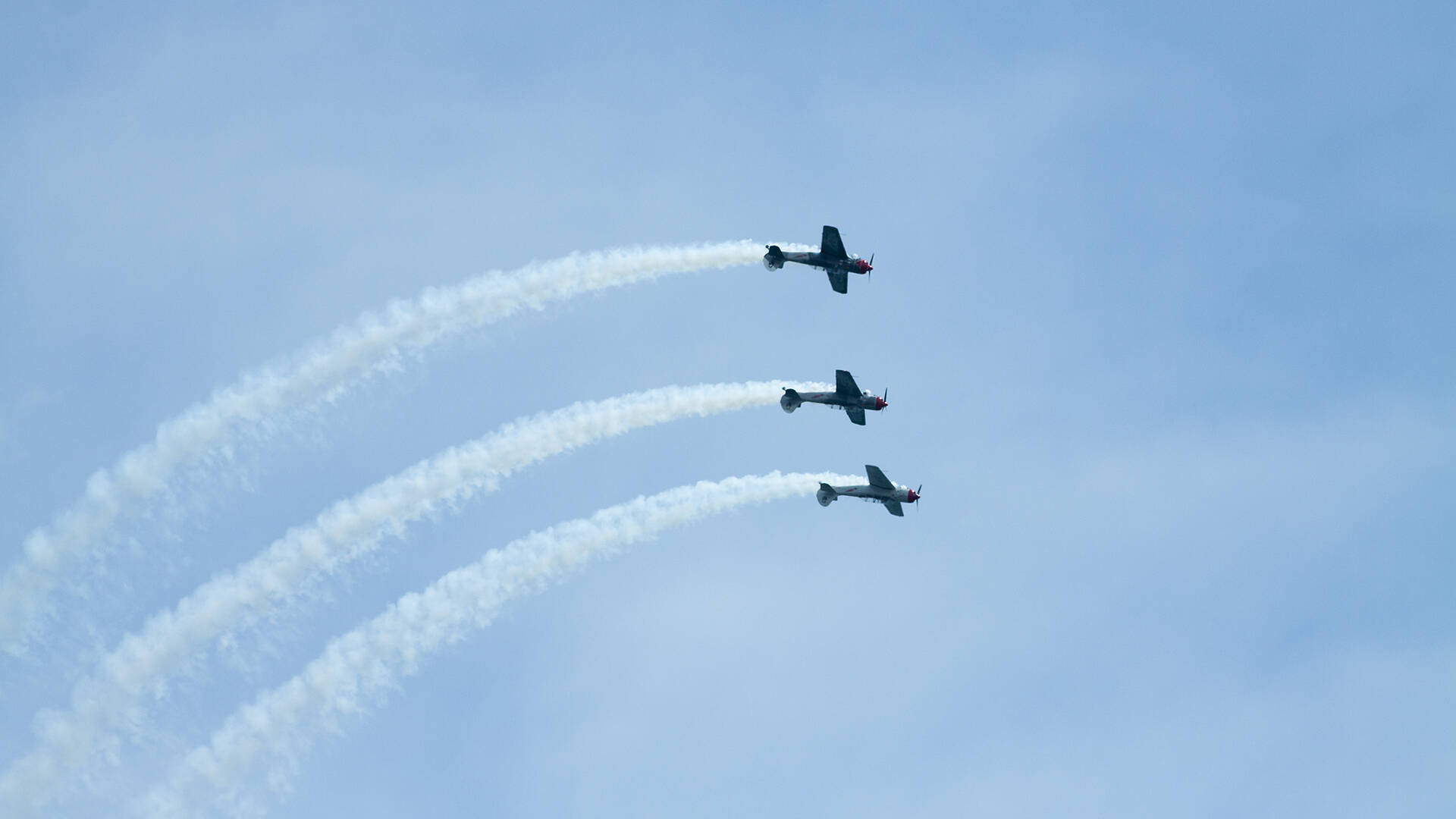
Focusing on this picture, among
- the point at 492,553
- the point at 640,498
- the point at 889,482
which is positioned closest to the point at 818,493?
the point at 889,482

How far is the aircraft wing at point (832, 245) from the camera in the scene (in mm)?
125500

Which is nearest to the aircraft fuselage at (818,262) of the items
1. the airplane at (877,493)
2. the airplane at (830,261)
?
the airplane at (830,261)

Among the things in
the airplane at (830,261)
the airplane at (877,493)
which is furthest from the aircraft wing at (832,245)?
the airplane at (877,493)

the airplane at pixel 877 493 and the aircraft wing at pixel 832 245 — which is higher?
the aircraft wing at pixel 832 245

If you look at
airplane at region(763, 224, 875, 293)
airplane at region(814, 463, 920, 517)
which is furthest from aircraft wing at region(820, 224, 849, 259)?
airplane at region(814, 463, 920, 517)

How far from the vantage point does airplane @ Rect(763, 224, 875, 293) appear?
12600 cm

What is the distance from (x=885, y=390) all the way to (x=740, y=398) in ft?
28.2

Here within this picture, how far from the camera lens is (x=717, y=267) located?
126 meters

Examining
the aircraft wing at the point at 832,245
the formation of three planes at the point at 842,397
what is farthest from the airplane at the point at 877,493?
the aircraft wing at the point at 832,245

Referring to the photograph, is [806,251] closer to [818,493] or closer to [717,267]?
[717,267]

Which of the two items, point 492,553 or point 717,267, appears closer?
point 492,553

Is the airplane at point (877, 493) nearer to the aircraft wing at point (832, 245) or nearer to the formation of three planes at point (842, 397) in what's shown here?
the formation of three planes at point (842, 397)

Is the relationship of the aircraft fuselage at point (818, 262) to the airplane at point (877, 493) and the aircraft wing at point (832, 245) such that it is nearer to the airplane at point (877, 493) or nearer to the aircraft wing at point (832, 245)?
the aircraft wing at point (832, 245)

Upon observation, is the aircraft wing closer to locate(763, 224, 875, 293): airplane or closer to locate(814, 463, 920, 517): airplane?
locate(763, 224, 875, 293): airplane
